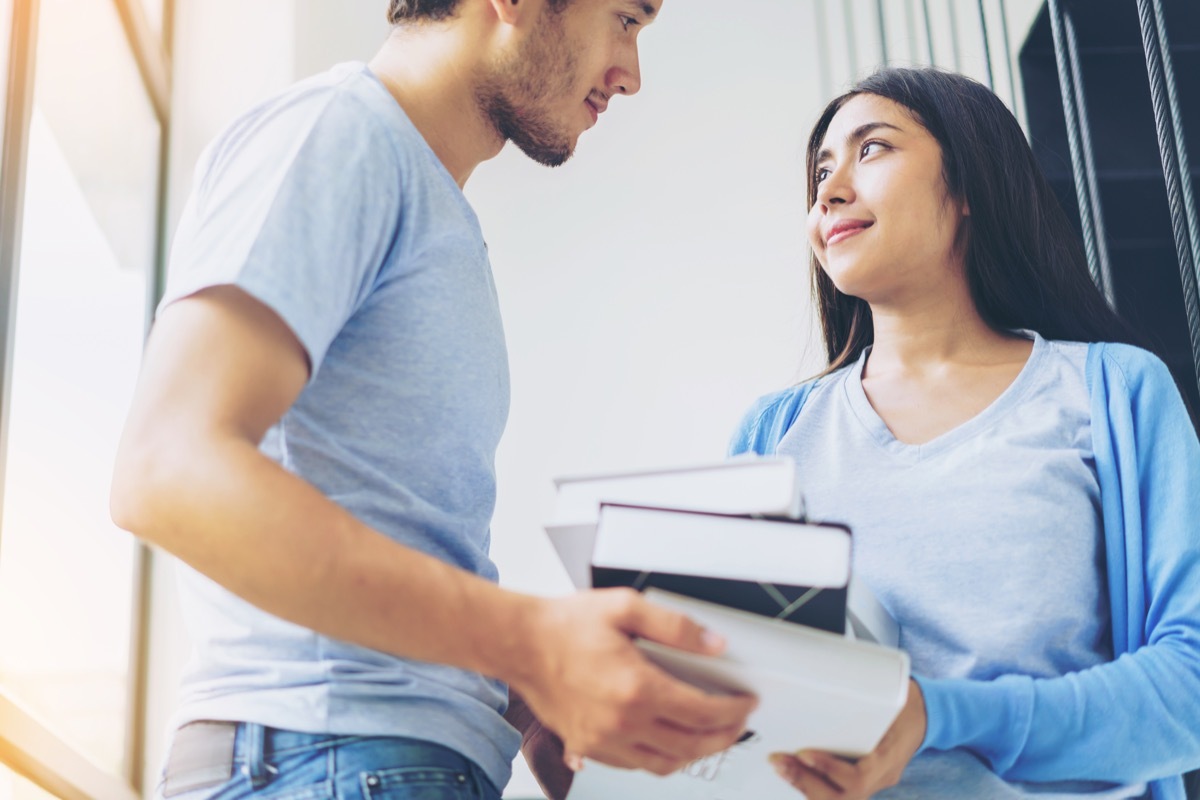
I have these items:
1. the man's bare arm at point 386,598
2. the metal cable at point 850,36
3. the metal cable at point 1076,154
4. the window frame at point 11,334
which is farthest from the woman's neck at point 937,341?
the metal cable at point 850,36

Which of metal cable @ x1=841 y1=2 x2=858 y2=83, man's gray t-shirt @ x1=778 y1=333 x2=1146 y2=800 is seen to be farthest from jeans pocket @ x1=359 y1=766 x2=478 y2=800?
metal cable @ x1=841 y1=2 x2=858 y2=83

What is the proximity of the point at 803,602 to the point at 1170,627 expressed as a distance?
1.53 feet

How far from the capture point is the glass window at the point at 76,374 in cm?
Answer: 158

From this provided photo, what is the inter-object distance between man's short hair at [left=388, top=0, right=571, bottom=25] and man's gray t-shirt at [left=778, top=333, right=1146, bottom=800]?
1.79ft

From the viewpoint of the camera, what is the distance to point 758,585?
0.66 metres

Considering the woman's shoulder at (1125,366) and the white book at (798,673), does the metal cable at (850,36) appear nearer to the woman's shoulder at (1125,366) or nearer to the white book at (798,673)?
the woman's shoulder at (1125,366)

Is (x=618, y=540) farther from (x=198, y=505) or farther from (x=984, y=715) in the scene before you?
(x=984, y=715)

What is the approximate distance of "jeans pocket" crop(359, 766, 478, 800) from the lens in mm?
708

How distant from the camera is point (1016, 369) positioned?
1.18 m

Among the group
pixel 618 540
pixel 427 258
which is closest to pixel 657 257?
pixel 427 258

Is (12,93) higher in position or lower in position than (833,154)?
higher

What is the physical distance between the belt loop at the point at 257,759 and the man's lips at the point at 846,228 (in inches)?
32.0

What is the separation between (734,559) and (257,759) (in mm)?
335

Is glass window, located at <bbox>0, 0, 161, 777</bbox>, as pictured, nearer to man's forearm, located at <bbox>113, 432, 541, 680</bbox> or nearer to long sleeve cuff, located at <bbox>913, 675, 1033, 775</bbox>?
man's forearm, located at <bbox>113, 432, 541, 680</bbox>
